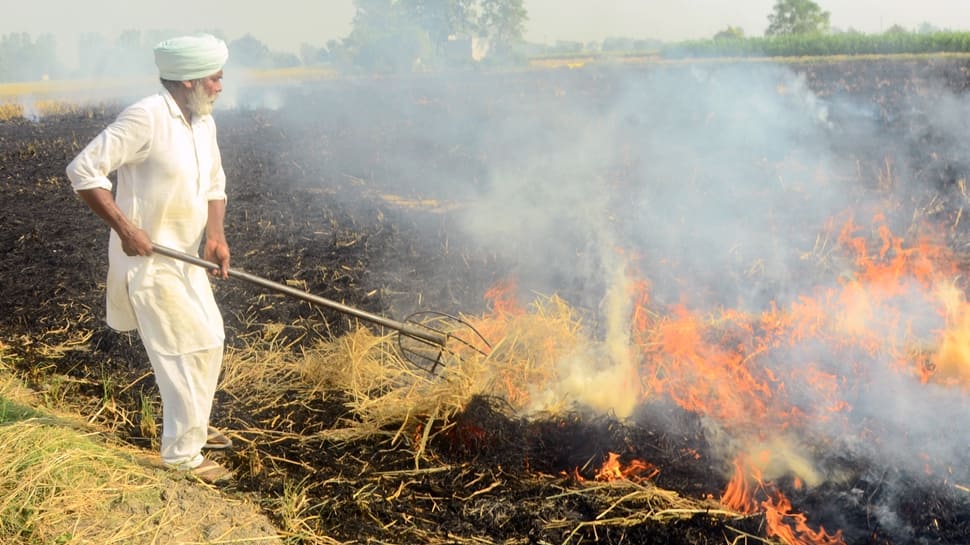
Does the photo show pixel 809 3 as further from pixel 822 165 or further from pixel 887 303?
pixel 887 303

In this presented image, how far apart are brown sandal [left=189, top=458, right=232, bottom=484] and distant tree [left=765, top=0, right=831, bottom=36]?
2549 inches

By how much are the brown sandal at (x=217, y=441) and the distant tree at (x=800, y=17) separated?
64493 mm

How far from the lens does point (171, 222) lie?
3660mm

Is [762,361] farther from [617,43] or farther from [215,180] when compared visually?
[617,43]

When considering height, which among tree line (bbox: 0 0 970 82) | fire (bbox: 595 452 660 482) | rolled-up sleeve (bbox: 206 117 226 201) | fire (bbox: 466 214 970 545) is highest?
tree line (bbox: 0 0 970 82)

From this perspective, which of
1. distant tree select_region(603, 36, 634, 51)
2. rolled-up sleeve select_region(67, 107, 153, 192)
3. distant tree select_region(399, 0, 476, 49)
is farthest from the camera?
distant tree select_region(603, 36, 634, 51)

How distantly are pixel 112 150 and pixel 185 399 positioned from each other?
1.24 m

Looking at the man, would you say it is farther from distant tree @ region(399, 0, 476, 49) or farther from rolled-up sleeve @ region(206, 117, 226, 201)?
distant tree @ region(399, 0, 476, 49)

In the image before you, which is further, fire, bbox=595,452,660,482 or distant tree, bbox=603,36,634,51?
distant tree, bbox=603,36,634,51

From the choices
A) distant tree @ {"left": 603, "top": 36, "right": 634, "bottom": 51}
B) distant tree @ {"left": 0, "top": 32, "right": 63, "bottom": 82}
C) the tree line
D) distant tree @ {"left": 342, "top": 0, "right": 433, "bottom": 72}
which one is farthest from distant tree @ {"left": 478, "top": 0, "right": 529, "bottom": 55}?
distant tree @ {"left": 0, "top": 32, "right": 63, "bottom": 82}

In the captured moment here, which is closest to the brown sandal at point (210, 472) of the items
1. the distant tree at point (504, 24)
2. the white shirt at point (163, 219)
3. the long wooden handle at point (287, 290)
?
the white shirt at point (163, 219)

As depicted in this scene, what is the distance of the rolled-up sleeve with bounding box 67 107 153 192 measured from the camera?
129 inches

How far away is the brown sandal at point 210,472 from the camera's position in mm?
3873

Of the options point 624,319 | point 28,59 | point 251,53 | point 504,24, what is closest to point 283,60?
point 251,53
